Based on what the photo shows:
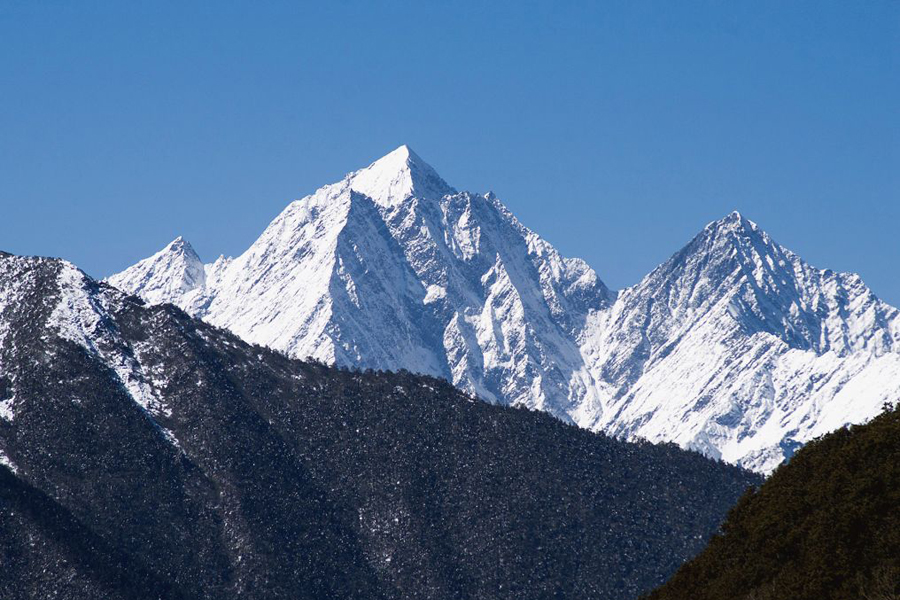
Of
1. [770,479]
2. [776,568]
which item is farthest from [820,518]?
[770,479]

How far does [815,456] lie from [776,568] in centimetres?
1620

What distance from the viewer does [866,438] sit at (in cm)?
18125

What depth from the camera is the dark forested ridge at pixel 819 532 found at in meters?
167

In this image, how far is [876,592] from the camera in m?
158

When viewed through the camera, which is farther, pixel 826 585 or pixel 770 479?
pixel 770 479

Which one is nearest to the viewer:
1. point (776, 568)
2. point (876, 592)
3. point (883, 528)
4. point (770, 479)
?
point (876, 592)

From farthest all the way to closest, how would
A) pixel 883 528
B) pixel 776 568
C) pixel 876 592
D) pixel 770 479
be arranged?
pixel 770 479 → pixel 776 568 → pixel 883 528 → pixel 876 592

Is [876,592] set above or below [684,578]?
below

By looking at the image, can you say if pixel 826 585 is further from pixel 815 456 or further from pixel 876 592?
pixel 815 456

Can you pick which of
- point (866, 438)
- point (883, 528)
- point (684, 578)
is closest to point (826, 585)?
point (883, 528)

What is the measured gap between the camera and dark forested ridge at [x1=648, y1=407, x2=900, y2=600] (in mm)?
166625

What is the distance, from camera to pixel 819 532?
174250 mm

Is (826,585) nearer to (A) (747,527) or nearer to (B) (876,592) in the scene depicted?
(B) (876,592)

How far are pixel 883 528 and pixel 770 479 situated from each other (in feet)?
97.5
